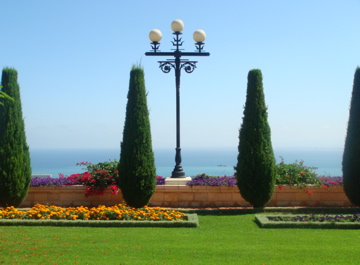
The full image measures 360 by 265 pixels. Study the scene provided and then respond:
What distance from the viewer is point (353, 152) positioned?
1285 cm

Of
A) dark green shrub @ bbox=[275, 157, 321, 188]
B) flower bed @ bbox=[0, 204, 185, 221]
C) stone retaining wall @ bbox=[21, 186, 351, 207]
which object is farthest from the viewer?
dark green shrub @ bbox=[275, 157, 321, 188]

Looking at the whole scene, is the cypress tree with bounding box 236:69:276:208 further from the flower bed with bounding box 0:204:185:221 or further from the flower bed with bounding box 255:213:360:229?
the flower bed with bounding box 0:204:185:221

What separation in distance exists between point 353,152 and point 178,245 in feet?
23.8

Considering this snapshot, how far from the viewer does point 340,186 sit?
44.1 ft

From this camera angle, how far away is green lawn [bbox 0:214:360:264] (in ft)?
22.7

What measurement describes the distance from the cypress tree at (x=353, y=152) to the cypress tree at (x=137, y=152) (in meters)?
5.55

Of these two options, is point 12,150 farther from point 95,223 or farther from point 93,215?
point 95,223

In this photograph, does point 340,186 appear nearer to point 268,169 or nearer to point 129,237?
point 268,169

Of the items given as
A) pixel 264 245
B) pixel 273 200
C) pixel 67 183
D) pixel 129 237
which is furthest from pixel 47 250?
pixel 273 200

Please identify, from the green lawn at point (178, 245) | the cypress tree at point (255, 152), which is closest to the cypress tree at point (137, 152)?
the cypress tree at point (255, 152)

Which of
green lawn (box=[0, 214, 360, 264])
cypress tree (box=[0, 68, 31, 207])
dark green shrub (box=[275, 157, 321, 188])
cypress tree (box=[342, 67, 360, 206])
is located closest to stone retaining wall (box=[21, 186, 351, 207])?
dark green shrub (box=[275, 157, 321, 188])

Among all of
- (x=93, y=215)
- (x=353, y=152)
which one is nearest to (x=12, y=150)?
(x=93, y=215)

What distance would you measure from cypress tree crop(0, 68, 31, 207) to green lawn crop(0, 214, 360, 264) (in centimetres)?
334

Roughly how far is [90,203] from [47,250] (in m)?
5.96
